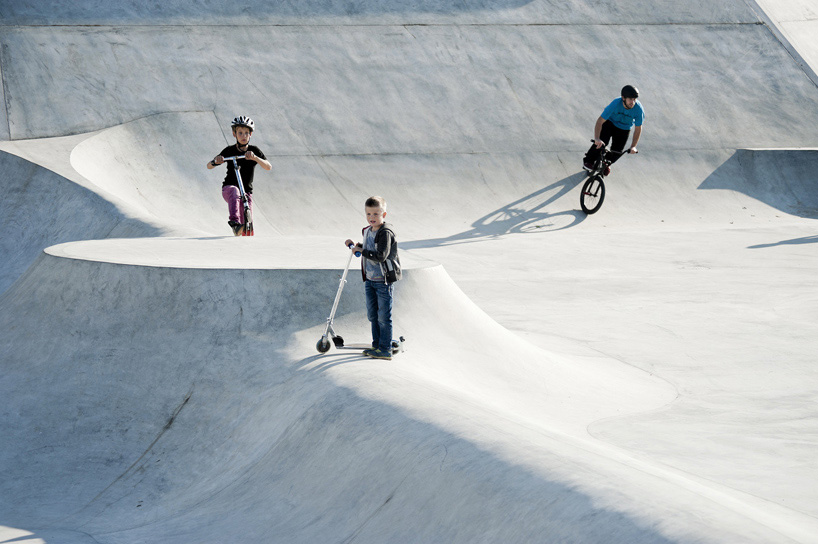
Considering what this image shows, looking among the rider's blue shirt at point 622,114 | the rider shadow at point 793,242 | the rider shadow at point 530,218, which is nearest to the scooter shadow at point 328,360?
the rider shadow at point 530,218

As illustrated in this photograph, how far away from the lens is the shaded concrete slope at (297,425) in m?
3.86

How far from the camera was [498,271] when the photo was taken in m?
12.4

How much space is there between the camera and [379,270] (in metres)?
6.24

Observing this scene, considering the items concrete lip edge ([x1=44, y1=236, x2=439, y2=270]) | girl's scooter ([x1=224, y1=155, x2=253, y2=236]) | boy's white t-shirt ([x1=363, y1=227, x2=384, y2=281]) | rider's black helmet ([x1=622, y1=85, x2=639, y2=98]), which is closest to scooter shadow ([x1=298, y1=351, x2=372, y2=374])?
boy's white t-shirt ([x1=363, y1=227, x2=384, y2=281])

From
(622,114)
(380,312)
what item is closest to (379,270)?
(380,312)

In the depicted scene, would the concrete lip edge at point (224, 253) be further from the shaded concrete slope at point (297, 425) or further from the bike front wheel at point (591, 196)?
the bike front wheel at point (591, 196)

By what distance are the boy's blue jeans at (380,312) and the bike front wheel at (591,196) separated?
413 inches

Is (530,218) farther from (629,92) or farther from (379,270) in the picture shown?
(379,270)

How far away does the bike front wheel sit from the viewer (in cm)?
1608

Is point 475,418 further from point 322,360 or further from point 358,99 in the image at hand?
point 358,99

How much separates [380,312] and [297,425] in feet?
3.91

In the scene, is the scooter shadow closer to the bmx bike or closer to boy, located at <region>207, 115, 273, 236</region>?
boy, located at <region>207, 115, 273, 236</region>

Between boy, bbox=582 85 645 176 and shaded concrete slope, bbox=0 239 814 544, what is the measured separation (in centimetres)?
842

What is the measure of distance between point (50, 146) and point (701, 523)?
13.3 metres
